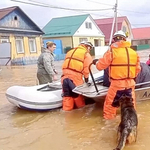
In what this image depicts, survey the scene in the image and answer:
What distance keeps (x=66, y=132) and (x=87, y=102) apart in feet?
5.88

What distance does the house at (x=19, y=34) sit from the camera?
2275 centimetres

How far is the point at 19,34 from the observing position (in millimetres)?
24156

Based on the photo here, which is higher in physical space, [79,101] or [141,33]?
[141,33]

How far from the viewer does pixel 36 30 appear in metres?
26.8

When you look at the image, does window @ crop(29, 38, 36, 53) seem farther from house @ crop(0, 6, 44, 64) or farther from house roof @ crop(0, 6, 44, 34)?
house roof @ crop(0, 6, 44, 34)

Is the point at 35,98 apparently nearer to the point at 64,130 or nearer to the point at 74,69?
the point at 74,69

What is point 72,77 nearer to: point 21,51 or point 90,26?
point 21,51

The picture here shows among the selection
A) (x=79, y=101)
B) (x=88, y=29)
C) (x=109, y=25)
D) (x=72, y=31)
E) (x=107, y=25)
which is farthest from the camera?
(x=107, y=25)

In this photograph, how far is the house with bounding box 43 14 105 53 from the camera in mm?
33750

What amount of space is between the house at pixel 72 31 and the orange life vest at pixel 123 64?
26.3m

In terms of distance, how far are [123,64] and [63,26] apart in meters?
32.0

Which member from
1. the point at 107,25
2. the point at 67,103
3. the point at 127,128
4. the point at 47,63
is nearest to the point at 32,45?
the point at 47,63

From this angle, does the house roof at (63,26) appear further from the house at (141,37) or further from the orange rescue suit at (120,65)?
the orange rescue suit at (120,65)

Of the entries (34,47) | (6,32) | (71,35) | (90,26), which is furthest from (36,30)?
(90,26)
